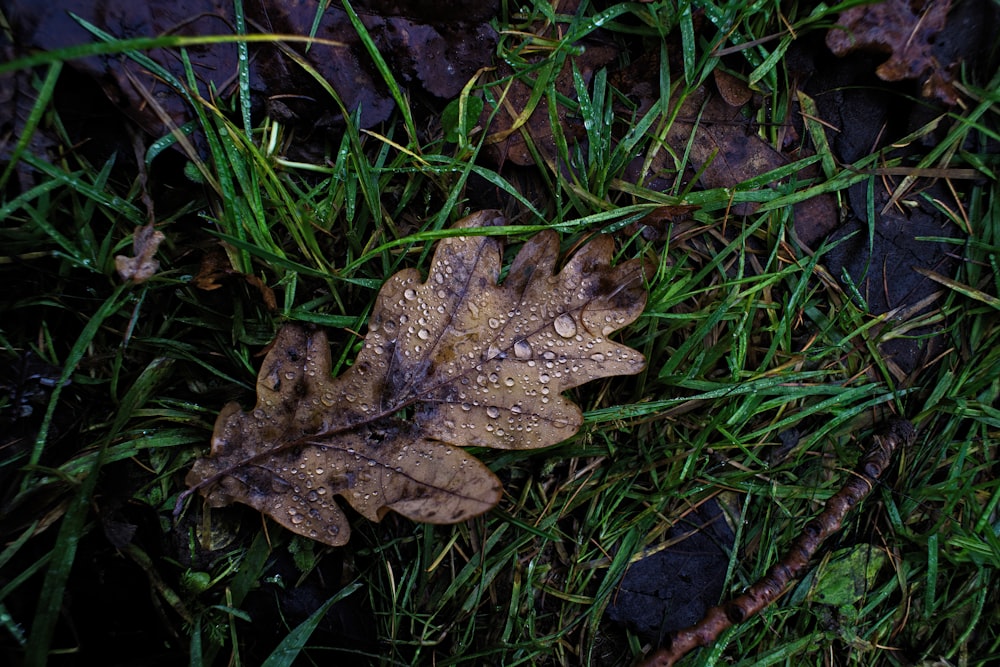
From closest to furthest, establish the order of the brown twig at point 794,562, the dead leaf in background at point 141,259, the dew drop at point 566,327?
the dead leaf in background at point 141,259
the dew drop at point 566,327
the brown twig at point 794,562

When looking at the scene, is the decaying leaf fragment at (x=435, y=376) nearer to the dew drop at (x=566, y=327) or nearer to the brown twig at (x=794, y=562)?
the dew drop at (x=566, y=327)

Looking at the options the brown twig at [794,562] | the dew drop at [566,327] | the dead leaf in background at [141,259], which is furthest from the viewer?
the brown twig at [794,562]

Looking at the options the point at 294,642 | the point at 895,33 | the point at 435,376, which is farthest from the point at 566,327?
the point at 895,33

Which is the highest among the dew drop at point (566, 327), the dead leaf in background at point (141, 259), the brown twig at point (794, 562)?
the dead leaf in background at point (141, 259)

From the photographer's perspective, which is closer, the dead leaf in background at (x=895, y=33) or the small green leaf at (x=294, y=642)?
the small green leaf at (x=294, y=642)

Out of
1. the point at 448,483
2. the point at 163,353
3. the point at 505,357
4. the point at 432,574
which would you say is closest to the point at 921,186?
the point at 505,357

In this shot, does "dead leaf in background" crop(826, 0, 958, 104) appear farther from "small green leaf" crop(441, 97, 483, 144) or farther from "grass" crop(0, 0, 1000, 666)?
"small green leaf" crop(441, 97, 483, 144)

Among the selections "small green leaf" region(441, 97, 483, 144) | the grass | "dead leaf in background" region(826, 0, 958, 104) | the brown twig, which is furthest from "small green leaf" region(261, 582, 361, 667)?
"dead leaf in background" region(826, 0, 958, 104)

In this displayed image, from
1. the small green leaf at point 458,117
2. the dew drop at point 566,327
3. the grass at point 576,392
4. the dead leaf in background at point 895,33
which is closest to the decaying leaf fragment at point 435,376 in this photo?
the dew drop at point 566,327
